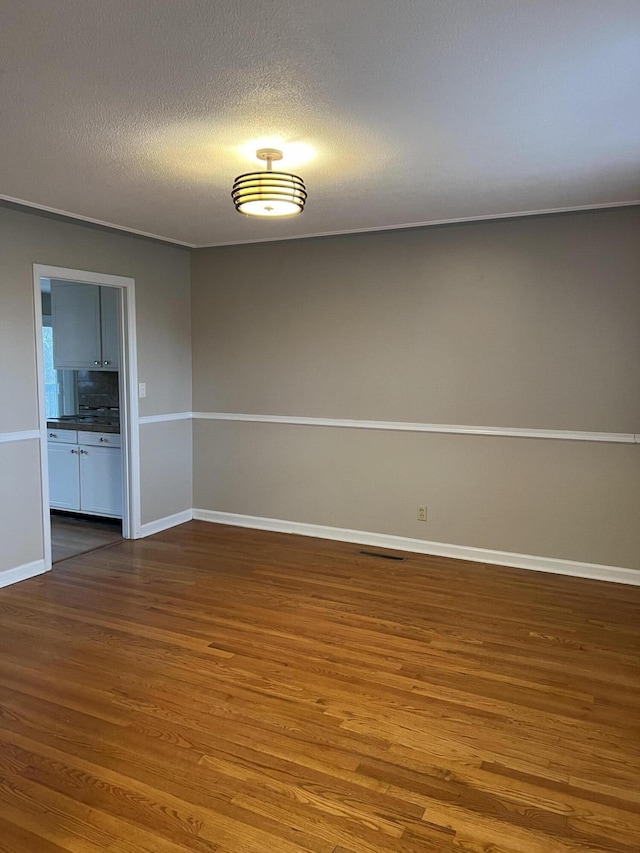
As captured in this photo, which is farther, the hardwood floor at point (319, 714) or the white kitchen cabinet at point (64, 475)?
the white kitchen cabinet at point (64, 475)

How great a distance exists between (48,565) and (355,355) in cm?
270

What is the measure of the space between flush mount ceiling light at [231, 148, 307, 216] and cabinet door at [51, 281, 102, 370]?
3038mm

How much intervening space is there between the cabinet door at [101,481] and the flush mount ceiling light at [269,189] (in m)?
3.05

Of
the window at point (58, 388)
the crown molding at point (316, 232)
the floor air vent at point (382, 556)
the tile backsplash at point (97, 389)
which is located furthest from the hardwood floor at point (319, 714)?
the window at point (58, 388)

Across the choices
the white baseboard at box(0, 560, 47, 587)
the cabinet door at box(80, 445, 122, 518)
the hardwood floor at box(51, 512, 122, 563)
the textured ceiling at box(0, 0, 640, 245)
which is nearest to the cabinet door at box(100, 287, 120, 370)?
the cabinet door at box(80, 445, 122, 518)

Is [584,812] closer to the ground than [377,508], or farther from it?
closer to the ground

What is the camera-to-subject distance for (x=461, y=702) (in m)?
2.69

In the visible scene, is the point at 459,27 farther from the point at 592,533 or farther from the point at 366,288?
the point at 592,533

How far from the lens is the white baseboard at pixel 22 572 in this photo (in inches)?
159

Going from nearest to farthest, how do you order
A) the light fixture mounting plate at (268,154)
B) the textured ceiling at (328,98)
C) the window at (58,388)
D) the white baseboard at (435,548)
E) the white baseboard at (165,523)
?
the textured ceiling at (328,98) → the light fixture mounting plate at (268,154) → the white baseboard at (435,548) → the white baseboard at (165,523) → the window at (58,388)

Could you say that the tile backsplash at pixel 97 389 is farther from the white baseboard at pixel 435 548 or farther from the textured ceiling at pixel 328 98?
the textured ceiling at pixel 328 98

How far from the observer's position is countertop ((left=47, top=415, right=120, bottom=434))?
5.34 meters

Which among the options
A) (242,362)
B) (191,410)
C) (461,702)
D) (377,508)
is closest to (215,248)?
(242,362)

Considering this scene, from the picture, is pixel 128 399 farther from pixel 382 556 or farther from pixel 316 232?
pixel 382 556
